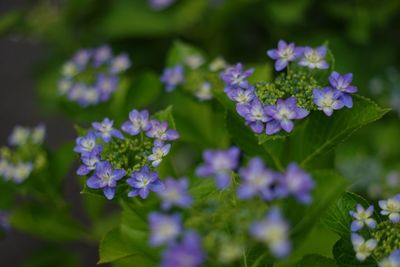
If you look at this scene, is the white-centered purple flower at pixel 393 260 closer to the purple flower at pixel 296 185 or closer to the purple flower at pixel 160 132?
the purple flower at pixel 296 185

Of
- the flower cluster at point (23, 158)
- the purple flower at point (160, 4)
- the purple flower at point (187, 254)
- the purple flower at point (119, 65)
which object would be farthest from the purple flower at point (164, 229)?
the purple flower at point (160, 4)

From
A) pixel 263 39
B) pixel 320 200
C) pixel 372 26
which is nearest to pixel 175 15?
pixel 263 39

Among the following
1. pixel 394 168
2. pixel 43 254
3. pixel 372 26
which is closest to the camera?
pixel 43 254

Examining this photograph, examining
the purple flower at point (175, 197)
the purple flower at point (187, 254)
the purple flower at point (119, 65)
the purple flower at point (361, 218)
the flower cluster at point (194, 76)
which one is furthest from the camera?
the purple flower at point (119, 65)

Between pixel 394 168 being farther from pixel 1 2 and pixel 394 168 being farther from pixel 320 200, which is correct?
pixel 1 2

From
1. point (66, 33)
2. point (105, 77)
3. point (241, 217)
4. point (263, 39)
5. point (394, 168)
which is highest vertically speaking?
point (241, 217)

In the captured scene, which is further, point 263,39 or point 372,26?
point 263,39

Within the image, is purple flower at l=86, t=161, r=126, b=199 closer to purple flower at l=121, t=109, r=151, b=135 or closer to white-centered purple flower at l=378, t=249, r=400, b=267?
purple flower at l=121, t=109, r=151, b=135
